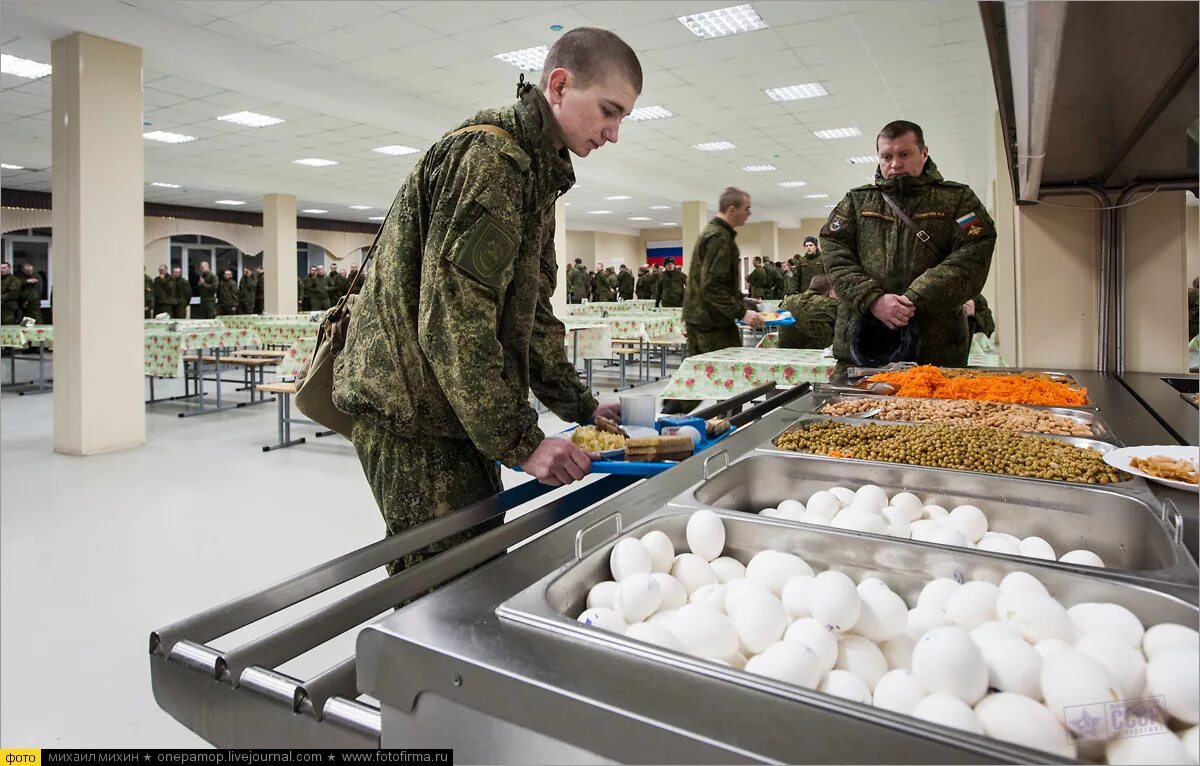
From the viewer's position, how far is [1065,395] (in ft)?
6.26

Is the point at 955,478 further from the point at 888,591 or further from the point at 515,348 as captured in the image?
the point at 515,348

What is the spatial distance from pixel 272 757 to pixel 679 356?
39.9 feet

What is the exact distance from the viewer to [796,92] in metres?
7.86

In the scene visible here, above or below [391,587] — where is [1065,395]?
above

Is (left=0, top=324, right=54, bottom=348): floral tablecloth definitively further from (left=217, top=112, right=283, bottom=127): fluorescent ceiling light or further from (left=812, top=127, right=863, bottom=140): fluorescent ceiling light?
(left=812, top=127, right=863, bottom=140): fluorescent ceiling light

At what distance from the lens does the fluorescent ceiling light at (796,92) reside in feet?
25.0

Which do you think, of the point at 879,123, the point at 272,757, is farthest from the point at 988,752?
the point at 879,123

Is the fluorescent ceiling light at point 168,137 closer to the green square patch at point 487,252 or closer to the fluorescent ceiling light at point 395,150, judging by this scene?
the fluorescent ceiling light at point 395,150

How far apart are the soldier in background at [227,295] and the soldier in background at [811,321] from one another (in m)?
12.8

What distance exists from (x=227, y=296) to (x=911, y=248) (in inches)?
575

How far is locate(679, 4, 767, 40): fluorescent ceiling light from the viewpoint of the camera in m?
5.58

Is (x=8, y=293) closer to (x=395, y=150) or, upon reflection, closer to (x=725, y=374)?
(x=395, y=150)

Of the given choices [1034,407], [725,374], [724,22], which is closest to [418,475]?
[1034,407]

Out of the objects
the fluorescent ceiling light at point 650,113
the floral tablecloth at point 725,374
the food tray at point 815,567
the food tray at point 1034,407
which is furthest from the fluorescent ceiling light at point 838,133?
the food tray at point 815,567
